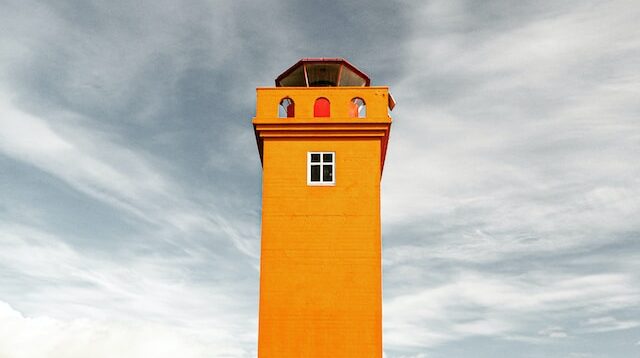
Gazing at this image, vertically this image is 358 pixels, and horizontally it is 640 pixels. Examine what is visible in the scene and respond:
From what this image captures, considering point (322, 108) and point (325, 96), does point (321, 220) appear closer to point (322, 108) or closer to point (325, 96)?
point (322, 108)

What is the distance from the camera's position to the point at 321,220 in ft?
72.3

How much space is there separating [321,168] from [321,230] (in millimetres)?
2328

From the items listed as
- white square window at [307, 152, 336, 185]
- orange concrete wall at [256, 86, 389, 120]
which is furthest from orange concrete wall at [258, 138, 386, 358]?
orange concrete wall at [256, 86, 389, 120]

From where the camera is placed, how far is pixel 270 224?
2202 cm

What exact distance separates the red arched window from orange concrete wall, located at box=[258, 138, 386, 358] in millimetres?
1114

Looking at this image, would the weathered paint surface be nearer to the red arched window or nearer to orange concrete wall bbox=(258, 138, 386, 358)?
orange concrete wall bbox=(258, 138, 386, 358)

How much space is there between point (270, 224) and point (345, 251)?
2.78m

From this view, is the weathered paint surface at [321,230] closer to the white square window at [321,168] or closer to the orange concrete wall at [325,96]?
the orange concrete wall at [325,96]

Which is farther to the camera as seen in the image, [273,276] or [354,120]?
[354,120]

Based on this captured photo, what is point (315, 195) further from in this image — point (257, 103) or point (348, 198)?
point (257, 103)

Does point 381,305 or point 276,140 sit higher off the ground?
point 276,140

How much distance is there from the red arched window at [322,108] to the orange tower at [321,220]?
4 centimetres

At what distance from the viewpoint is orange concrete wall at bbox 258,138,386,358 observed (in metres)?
20.8

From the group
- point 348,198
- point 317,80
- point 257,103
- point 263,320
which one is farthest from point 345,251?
point 317,80
